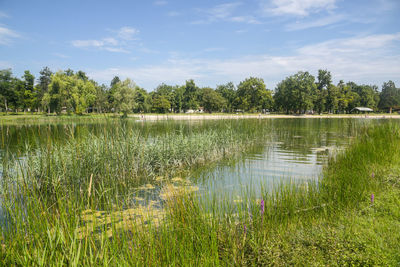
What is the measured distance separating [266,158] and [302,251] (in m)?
8.46

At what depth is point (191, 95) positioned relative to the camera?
3172 inches

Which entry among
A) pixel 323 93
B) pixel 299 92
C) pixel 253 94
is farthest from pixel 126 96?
pixel 323 93

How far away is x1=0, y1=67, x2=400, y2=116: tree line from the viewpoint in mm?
51719

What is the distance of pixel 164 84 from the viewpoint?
95375 mm

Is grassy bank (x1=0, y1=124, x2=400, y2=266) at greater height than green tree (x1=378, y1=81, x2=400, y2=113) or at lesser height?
lesser

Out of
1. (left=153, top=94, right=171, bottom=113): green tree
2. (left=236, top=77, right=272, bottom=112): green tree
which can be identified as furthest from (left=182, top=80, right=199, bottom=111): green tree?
(left=236, top=77, right=272, bottom=112): green tree

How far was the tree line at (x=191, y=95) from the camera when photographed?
5172cm

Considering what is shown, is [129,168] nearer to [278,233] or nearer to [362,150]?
[278,233]

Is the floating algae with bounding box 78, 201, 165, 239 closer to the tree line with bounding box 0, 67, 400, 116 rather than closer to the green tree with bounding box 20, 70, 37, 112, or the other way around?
the tree line with bounding box 0, 67, 400, 116

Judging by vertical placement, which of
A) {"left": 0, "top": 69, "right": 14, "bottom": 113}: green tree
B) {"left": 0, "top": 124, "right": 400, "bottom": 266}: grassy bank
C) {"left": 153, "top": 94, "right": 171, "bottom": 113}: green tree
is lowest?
{"left": 0, "top": 124, "right": 400, "bottom": 266}: grassy bank

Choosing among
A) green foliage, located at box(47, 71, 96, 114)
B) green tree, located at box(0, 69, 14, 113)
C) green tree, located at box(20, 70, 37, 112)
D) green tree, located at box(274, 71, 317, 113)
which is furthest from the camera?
green tree, located at box(274, 71, 317, 113)

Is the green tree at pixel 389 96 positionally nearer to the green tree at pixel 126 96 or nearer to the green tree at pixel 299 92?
the green tree at pixel 299 92

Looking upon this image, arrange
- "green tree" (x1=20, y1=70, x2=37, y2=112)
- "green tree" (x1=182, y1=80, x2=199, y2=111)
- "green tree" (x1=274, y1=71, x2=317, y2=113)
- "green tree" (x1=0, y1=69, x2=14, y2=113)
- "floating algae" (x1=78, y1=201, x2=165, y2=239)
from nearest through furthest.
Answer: "floating algae" (x1=78, y1=201, x2=165, y2=239) < "green tree" (x1=0, y1=69, x2=14, y2=113) < "green tree" (x1=20, y1=70, x2=37, y2=112) < "green tree" (x1=274, y1=71, x2=317, y2=113) < "green tree" (x1=182, y1=80, x2=199, y2=111)

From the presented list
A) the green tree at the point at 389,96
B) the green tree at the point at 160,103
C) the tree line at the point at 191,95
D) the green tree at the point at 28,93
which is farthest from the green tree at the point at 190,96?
the green tree at the point at 389,96
